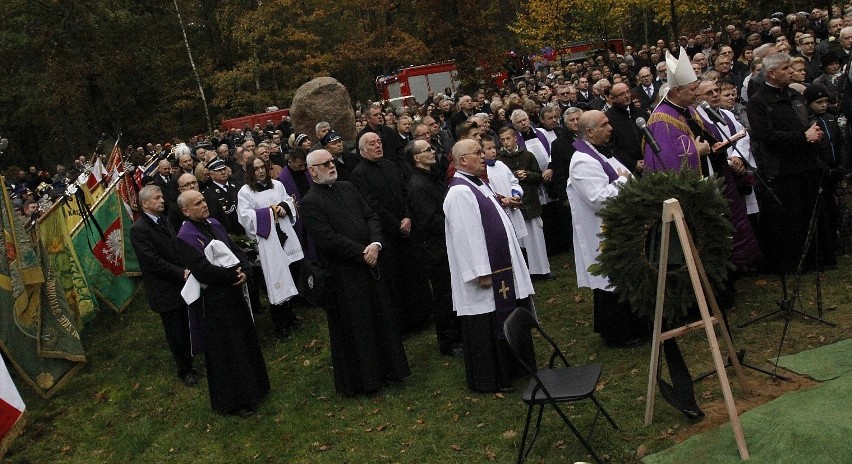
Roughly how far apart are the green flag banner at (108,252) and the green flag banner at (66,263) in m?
0.55

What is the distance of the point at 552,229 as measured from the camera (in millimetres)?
11625

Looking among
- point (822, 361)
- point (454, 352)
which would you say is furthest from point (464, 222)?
point (822, 361)

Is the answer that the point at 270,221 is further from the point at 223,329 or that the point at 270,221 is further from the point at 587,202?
the point at 587,202

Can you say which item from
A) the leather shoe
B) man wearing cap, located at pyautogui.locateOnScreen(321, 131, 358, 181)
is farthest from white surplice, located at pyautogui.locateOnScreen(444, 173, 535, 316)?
man wearing cap, located at pyautogui.locateOnScreen(321, 131, 358, 181)

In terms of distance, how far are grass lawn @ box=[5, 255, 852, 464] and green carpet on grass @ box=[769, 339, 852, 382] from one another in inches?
5.4

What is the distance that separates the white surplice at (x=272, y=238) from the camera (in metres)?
9.58

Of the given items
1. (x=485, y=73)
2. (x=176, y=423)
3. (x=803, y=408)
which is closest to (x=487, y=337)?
(x=803, y=408)

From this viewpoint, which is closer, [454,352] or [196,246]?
[196,246]

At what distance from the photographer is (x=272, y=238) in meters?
9.64

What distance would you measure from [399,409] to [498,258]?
5.22 ft

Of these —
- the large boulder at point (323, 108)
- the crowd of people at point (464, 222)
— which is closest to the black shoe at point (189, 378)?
the crowd of people at point (464, 222)

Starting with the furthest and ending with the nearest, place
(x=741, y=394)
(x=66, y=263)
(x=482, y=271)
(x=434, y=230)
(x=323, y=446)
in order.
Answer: (x=66, y=263)
(x=434, y=230)
(x=482, y=271)
(x=323, y=446)
(x=741, y=394)

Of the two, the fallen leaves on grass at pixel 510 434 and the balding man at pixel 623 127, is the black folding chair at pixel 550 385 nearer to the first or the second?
the fallen leaves on grass at pixel 510 434

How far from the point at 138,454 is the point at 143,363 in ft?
9.07
